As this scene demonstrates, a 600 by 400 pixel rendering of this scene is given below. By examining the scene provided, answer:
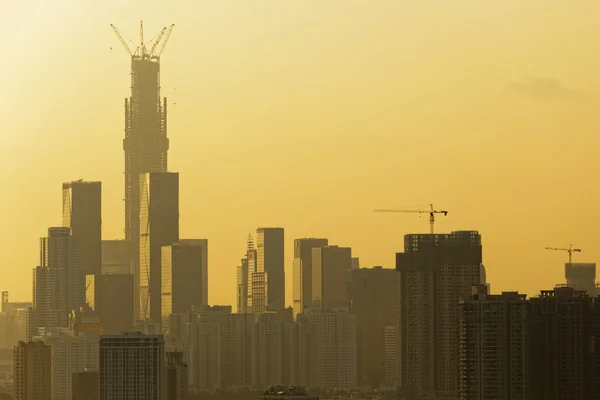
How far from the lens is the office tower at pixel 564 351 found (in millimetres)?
126625

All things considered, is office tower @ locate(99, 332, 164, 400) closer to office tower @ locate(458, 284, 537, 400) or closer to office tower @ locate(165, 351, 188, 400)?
office tower @ locate(165, 351, 188, 400)

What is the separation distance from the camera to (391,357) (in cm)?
17612

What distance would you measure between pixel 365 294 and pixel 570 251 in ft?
177

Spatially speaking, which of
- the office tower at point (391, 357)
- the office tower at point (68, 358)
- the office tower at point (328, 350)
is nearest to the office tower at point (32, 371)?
the office tower at point (68, 358)

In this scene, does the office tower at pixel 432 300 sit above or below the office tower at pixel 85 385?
above

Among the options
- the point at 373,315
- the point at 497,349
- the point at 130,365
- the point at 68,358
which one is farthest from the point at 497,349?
the point at 373,315

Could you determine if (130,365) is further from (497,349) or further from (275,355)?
(275,355)

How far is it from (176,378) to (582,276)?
2866 cm

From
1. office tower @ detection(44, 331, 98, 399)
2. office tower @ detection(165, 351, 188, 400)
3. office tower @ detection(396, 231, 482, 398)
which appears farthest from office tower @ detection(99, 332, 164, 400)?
office tower @ detection(396, 231, 482, 398)

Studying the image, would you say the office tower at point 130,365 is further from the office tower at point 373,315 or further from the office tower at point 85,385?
the office tower at point 373,315

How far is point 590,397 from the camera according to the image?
12600 cm

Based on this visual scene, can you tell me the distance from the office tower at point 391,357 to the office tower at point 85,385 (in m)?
24.5

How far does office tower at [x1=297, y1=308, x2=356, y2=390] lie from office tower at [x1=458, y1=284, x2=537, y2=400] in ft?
186

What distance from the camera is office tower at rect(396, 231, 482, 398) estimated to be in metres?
160
